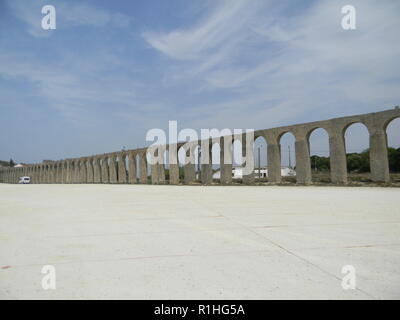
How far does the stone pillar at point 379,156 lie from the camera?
1527cm

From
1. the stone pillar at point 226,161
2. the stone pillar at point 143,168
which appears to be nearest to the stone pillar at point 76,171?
the stone pillar at point 143,168

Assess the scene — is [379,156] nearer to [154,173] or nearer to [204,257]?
[204,257]

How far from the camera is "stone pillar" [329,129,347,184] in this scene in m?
17.2

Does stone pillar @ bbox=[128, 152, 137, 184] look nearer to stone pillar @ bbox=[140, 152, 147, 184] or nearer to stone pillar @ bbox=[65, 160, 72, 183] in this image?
stone pillar @ bbox=[140, 152, 147, 184]

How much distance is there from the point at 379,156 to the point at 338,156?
2.29 metres

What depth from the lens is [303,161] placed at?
1895 centimetres

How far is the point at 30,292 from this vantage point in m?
2.18

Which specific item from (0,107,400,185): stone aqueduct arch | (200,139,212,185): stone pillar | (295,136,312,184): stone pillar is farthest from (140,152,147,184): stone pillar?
(295,136,312,184): stone pillar

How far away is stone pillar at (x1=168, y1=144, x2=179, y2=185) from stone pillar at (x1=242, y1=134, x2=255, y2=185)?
8212mm

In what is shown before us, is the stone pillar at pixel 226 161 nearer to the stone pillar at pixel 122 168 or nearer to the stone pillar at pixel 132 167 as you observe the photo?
the stone pillar at pixel 132 167

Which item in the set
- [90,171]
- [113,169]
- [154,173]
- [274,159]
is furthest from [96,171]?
[274,159]

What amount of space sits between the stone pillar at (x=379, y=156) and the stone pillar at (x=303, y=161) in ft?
12.6

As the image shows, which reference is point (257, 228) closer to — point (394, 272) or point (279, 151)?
point (394, 272)
